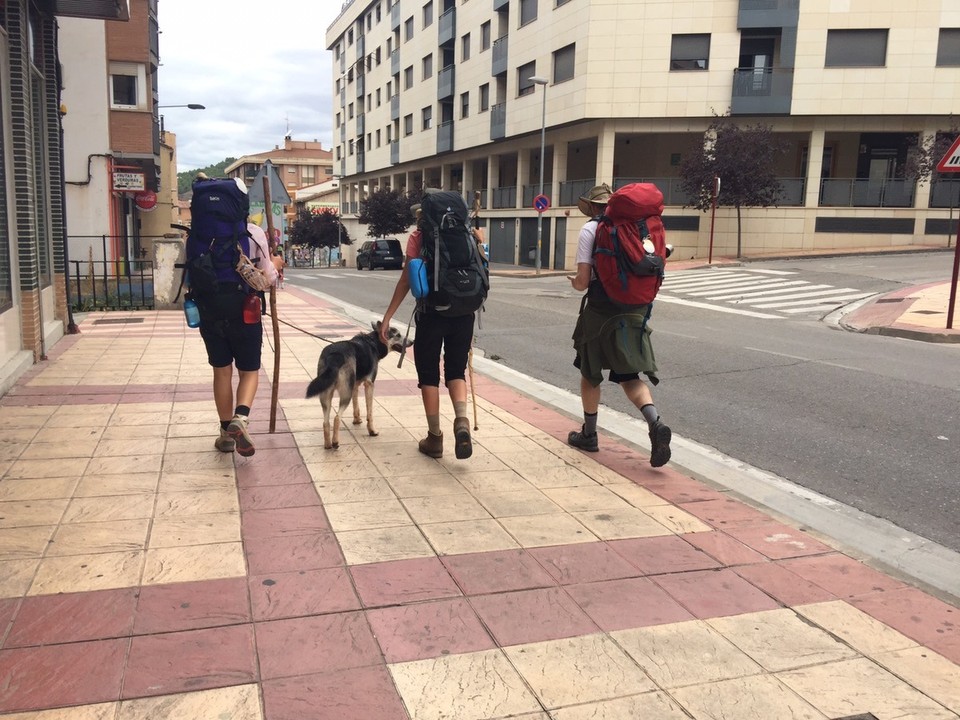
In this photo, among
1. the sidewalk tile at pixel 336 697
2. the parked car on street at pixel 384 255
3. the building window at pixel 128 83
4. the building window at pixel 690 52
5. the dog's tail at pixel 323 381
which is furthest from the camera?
the parked car on street at pixel 384 255

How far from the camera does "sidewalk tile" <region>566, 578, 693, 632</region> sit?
3.16 metres

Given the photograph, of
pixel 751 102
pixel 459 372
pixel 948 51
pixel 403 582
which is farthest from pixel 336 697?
pixel 948 51

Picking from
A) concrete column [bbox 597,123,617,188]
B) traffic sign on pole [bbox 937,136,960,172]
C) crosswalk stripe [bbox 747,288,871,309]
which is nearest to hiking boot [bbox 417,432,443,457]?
traffic sign on pole [bbox 937,136,960,172]

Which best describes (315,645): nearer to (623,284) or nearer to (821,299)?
(623,284)

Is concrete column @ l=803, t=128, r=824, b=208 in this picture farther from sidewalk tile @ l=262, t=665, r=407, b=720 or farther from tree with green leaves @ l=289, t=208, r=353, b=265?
tree with green leaves @ l=289, t=208, r=353, b=265

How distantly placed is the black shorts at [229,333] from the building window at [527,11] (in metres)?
34.6

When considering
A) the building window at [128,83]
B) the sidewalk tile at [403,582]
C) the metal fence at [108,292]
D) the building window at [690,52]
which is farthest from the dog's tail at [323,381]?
the building window at [690,52]

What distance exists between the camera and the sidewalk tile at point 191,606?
9.83ft

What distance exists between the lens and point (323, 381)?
17.2ft

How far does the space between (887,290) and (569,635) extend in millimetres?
18807

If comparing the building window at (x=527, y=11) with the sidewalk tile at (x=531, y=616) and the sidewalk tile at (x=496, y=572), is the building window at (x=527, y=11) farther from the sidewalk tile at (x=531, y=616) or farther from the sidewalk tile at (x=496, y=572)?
the sidewalk tile at (x=531, y=616)

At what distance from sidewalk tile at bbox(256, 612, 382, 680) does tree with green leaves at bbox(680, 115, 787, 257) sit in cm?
2819

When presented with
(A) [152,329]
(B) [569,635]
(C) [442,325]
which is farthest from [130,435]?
(A) [152,329]

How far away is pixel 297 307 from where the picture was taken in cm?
1622
